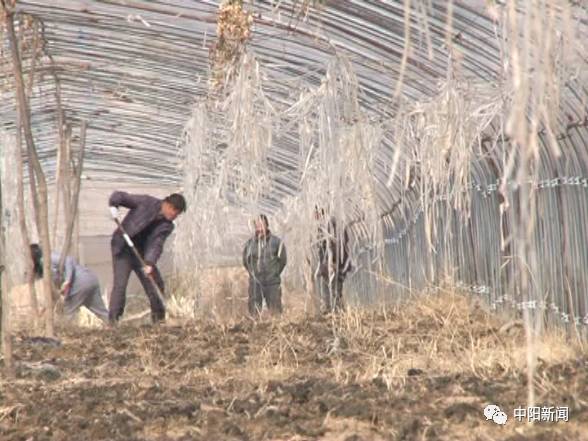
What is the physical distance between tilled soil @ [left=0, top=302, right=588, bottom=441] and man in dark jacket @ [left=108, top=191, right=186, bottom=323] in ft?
10.1

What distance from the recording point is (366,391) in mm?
5922

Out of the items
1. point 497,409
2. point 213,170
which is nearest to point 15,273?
point 213,170

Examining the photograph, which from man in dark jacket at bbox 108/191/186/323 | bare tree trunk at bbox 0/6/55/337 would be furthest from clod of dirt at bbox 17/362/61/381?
man in dark jacket at bbox 108/191/186/323

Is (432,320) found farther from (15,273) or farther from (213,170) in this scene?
(15,273)

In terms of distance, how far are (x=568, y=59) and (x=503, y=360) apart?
159 cm

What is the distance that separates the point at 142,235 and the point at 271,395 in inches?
255

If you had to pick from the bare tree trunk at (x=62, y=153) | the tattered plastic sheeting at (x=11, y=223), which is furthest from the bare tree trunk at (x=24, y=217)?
the tattered plastic sheeting at (x=11, y=223)

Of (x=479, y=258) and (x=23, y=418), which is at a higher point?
(x=479, y=258)

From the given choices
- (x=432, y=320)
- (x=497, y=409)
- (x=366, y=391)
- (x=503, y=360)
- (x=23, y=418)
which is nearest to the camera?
(x=497, y=409)

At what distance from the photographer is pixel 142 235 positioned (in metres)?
12.3

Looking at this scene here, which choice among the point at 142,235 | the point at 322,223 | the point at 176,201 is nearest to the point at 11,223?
the point at 142,235

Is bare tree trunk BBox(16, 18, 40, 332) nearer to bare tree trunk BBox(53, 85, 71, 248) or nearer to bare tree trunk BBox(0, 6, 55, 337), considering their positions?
bare tree trunk BBox(0, 6, 55, 337)

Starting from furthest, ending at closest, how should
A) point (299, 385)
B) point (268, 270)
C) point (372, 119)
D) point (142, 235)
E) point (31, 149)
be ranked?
point (268, 270)
point (142, 235)
point (372, 119)
point (31, 149)
point (299, 385)

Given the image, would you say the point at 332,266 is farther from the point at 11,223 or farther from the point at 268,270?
the point at 11,223
